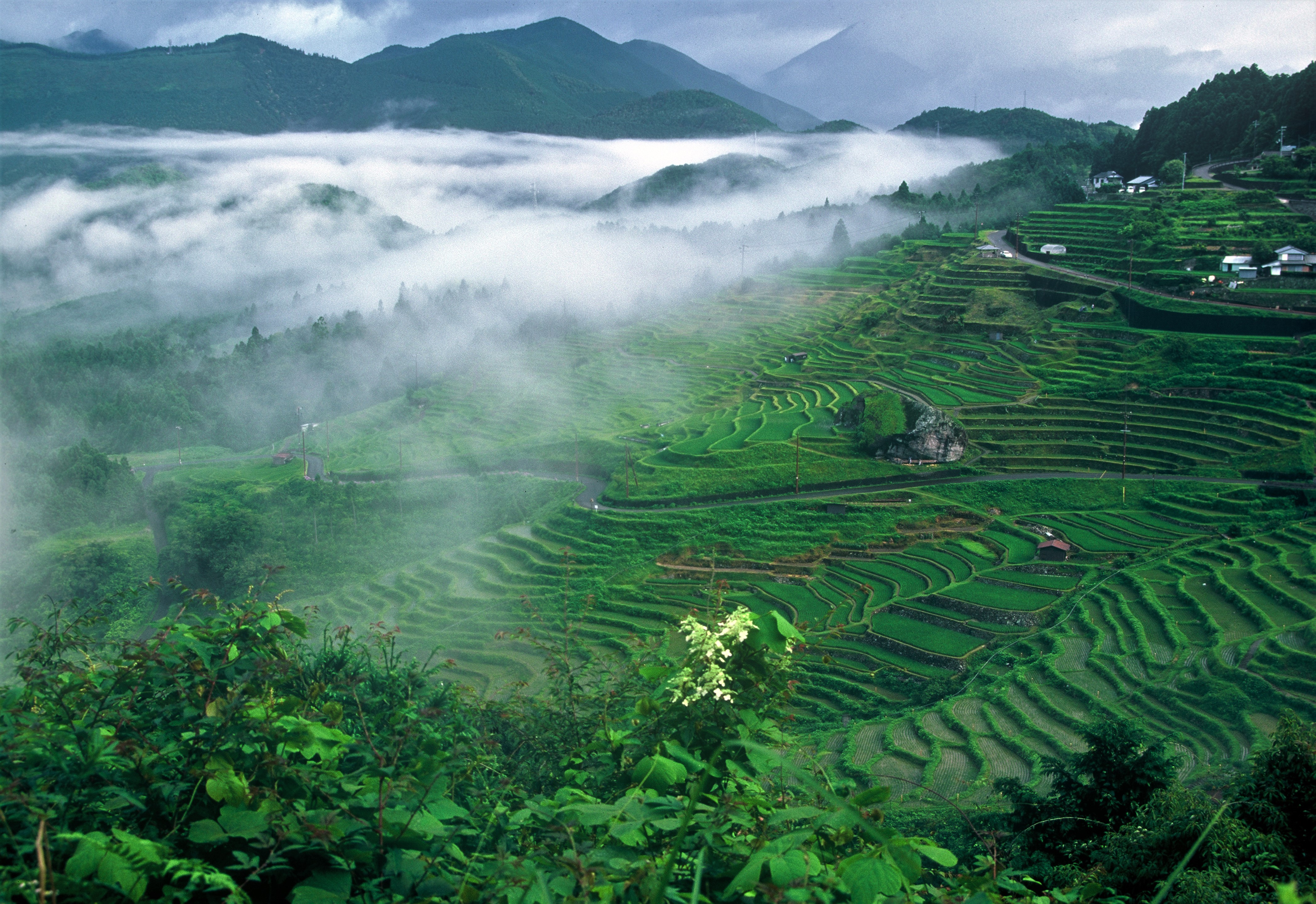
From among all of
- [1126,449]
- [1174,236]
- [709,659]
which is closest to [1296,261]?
[1174,236]

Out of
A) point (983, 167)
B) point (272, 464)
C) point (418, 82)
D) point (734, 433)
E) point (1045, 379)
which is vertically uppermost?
point (418, 82)

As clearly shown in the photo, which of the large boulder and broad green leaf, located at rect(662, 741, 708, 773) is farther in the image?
the large boulder

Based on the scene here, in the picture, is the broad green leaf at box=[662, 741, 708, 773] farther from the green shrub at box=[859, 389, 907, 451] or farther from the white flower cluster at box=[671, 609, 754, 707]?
the green shrub at box=[859, 389, 907, 451]

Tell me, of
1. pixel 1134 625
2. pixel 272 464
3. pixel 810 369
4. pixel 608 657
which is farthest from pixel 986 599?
pixel 272 464

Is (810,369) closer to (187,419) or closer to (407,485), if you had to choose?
(407,485)

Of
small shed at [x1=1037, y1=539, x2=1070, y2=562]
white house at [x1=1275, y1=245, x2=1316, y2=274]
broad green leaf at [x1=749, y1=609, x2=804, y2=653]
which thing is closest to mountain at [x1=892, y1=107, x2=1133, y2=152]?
white house at [x1=1275, y1=245, x2=1316, y2=274]

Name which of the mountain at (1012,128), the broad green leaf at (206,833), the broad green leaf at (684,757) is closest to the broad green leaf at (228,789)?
the broad green leaf at (206,833)
